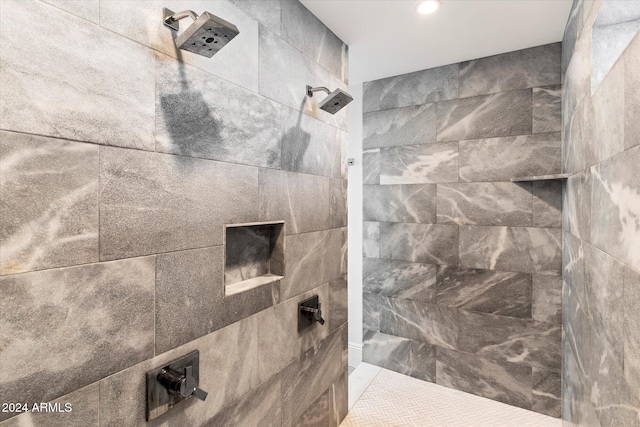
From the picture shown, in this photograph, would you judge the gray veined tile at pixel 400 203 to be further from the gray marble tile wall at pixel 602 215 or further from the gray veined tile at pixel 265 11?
the gray veined tile at pixel 265 11

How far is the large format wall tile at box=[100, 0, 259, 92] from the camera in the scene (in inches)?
36.6

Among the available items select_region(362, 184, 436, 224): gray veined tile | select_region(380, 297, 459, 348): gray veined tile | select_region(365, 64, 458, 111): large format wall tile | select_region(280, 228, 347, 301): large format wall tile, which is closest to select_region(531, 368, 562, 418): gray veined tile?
select_region(380, 297, 459, 348): gray veined tile

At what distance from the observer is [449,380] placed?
2.48 m

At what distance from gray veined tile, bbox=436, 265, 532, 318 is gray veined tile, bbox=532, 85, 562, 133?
981 millimetres

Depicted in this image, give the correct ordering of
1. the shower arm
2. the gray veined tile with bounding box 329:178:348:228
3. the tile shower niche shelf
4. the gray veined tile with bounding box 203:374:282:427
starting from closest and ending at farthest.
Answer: the shower arm
the gray veined tile with bounding box 203:374:282:427
the tile shower niche shelf
the gray veined tile with bounding box 329:178:348:228

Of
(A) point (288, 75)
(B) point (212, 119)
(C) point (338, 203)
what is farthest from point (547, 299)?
(B) point (212, 119)

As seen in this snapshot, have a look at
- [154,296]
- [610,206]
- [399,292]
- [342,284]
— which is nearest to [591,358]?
[610,206]

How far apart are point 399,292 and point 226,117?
2.00 metres

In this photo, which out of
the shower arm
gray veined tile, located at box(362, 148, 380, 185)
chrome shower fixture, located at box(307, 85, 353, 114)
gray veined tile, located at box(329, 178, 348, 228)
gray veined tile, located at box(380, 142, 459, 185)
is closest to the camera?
the shower arm

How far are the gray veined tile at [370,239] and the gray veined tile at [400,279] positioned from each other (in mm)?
58

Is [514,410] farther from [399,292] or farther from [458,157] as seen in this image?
[458,157]

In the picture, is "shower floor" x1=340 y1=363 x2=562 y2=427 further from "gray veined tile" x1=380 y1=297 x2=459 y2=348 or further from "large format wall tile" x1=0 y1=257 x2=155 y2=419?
"large format wall tile" x1=0 y1=257 x2=155 y2=419

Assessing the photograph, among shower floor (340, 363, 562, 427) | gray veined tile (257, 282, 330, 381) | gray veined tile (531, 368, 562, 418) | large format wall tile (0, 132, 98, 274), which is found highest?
large format wall tile (0, 132, 98, 274)

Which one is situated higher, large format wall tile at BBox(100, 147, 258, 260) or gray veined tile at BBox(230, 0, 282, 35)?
gray veined tile at BBox(230, 0, 282, 35)
